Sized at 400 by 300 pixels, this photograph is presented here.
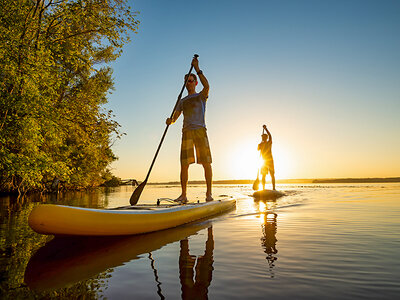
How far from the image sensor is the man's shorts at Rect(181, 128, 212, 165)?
670 cm

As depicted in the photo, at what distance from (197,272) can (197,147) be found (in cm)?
445

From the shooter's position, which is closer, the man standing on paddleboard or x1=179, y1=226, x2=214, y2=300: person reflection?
x1=179, y1=226, x2=214, y2=300: person reflection

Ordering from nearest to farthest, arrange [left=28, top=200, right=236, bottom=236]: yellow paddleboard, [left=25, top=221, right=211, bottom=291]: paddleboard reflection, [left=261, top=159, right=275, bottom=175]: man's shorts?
[left=25, top=221, right=211, bottom=291]: paddleboard reflection
[left=28, top=200, right=236, bottom=236]: yellow paddleboard
[left=261, top=159, right=275, bottom=175]: man's shorts

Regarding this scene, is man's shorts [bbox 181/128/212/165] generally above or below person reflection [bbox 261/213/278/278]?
above

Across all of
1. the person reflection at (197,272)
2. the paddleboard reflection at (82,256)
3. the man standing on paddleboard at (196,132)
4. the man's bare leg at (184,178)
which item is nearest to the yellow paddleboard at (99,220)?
the paddleboard reflection at (82,256)

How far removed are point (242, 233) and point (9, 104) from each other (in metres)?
10.8

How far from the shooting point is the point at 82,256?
305 centimetres

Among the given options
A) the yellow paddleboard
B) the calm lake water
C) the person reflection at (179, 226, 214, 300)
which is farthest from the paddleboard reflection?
the person reflection at (179, 226, 214, 300)

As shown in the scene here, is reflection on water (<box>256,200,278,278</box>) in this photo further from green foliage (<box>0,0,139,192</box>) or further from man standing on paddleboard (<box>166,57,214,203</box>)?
green foliage (<box>0,0,139,192</box>)

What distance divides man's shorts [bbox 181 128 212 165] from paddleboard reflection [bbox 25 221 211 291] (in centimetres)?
252

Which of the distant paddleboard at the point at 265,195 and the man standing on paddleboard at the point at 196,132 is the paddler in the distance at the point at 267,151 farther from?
the man standing on paddleboard at the point at 196,132

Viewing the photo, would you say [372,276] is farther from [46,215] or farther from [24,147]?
[24,147]

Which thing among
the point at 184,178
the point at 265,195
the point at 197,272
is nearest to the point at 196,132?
the point at 184,178

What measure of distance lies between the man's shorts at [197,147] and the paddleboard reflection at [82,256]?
252cm
